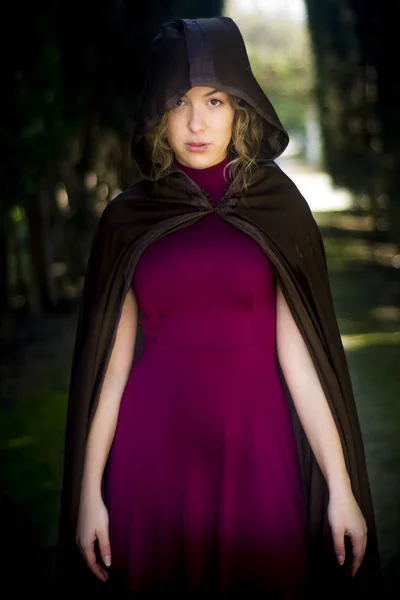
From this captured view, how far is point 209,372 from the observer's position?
2.48m

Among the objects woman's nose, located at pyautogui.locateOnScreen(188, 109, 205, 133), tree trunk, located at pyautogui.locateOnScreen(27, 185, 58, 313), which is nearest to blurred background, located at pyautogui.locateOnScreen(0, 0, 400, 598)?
tree trunk, located at pyautogui.locateOnScreen(27, 185, 58, 313)

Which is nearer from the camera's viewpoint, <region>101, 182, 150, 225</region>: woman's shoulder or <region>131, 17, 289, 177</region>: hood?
<region>131, 17, 289, 177</region>: hood

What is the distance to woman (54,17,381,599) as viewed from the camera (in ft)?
8.05

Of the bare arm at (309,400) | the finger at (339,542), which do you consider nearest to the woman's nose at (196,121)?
the bare arm at (309,400)

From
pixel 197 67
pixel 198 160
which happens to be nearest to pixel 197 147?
pixel 198 160

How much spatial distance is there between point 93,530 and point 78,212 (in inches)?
436

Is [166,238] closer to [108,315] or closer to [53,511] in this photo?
[108,315]

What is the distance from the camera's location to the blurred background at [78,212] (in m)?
5.89

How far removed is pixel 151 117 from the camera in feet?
8.14

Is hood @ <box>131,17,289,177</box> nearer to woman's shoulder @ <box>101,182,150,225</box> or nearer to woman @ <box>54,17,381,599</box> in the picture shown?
woman @ <box>54,17,381,599</box>

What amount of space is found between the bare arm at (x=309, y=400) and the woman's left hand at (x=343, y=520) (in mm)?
23

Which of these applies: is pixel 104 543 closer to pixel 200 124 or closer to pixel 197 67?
pixel 200 124

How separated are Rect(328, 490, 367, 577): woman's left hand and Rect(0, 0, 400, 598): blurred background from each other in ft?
6.27

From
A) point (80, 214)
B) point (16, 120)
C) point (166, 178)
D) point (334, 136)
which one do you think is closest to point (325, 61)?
point (334, 136)
